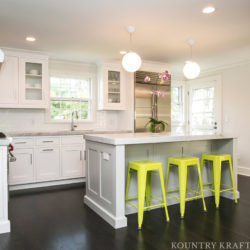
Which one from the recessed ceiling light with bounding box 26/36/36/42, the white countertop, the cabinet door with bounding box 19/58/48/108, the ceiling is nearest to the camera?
the white countertop

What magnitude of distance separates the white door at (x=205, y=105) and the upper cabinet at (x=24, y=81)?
12.5ft

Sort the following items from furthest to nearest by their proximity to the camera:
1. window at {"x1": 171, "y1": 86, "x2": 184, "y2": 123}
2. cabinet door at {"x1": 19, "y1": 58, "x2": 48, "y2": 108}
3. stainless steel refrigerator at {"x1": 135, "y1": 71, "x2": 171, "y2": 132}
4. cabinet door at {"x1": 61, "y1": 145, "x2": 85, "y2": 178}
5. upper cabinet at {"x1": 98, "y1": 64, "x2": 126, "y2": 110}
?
window at {"x1": 171, "y1": 86, "x2": 184, "y2": 123}, stainless steel refrigerator at {"x1": 135, "y1": 71, "x2": 171, "y2": 132}, upper cabinet at {"x1": 98, "y1": 64, "x2": 126, "y2": 110}, cabinet door at {"x1": 61, "y1": 145, "x2": 85, "y2": 178}, cabinet door at {"x1": 19, "y1": 58, "x2": 48, "y2": 108}

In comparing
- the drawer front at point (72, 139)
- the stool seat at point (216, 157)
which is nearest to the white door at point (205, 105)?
the stool seat at point (216, 157)

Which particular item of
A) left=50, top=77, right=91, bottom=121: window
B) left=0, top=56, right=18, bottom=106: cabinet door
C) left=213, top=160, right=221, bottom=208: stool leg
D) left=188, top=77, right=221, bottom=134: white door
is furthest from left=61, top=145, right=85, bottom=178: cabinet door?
left=188, top=77, right=221, bottom=134: white door

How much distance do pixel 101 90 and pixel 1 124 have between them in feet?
6.78

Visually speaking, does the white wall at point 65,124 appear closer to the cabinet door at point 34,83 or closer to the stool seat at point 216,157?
the cabinet door at point 34,83

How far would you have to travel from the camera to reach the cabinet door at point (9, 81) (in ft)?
14.3

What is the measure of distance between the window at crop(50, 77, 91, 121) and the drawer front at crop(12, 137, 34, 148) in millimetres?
981

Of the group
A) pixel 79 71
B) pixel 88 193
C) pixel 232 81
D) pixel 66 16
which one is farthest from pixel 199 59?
pixel 88 193

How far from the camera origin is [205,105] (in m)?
6.42

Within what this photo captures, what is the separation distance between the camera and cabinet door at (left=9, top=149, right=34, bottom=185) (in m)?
4.19

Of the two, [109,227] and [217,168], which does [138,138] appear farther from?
[217,168]

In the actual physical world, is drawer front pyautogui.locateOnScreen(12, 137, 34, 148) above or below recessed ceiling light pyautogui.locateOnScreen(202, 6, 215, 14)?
below

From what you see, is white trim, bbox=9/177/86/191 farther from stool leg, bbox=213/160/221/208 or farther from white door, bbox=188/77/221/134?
white door, bbox=188/77/221/134
